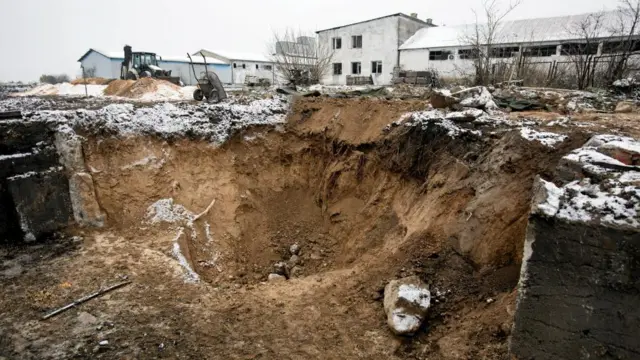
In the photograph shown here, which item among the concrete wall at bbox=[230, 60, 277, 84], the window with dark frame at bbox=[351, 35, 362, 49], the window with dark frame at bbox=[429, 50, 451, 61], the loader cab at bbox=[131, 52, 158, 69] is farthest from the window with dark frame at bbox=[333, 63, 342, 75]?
the loader cab at bbox=[131, 52, 158, 69]

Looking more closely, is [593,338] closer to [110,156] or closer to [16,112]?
[110,156]

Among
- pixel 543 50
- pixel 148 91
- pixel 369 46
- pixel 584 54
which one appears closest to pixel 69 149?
pixel 148 91

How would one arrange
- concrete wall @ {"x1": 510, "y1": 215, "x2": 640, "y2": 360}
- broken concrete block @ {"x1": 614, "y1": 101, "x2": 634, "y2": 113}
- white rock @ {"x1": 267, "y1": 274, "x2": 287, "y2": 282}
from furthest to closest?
broken concrete block @ {"x1": 614, "y1": 101, "x2": 634, "y2": 113}
white rock @ {"x1": 267, "y1": 274, "x2": 287, "y2": 282}
concrete wall @ {"x1": 510, "y1": 215, "x2": 640, "y2": 360}

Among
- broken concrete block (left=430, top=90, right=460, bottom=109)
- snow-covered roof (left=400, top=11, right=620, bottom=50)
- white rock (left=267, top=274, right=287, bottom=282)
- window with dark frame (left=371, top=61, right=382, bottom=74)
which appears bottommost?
white rock (left=267, top=274, right=287, bottom=282)

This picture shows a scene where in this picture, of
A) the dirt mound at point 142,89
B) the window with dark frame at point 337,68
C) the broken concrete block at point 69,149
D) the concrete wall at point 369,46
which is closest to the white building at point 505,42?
the concrete wall at point 369,46

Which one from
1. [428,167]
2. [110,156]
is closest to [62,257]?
[110,156]

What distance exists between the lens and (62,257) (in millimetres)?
5805

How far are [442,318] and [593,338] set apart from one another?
5.01ft

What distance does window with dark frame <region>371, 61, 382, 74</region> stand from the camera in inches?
1183

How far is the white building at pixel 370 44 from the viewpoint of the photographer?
28.9 m

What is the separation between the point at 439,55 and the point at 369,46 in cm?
568

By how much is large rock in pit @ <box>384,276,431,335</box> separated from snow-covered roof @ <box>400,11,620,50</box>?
66.7ft

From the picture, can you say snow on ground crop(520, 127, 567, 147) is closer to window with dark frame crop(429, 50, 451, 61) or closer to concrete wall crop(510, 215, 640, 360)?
concrete wall crop(510, 215, 640, 360)

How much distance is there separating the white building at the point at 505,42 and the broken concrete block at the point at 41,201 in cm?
1992
